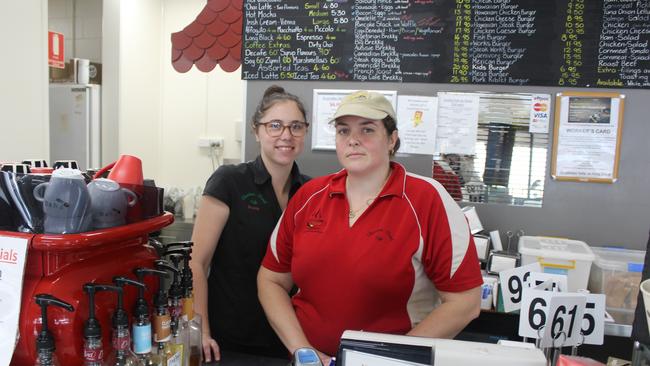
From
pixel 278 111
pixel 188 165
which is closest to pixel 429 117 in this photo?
pixel 278 111

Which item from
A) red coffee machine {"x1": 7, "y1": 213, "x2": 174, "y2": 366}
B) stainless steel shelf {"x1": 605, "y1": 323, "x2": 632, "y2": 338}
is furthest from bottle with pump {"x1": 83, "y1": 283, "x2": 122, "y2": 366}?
stainless steel shelf {"x1": 605, "y1": 323, "x2": 632, "y2": 338}

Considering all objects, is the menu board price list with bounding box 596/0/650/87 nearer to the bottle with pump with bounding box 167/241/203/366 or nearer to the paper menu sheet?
the bottle with pump with bounding box 167/241/203/366

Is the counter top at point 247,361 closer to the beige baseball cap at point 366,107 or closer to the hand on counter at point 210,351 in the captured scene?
the hand on counter at point 210,351

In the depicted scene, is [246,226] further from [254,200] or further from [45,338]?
[45,338]

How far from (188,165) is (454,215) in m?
3.95

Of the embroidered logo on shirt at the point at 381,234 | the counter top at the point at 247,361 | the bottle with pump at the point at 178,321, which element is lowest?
the counter top at the point at 247,361

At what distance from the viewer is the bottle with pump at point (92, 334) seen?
2.85ft

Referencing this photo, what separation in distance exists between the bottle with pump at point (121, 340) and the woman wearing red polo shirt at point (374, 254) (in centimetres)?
56

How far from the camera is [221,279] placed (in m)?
1.75

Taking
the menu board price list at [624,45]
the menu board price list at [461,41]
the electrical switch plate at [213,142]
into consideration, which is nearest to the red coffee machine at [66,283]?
the menu board price list at [461,41]

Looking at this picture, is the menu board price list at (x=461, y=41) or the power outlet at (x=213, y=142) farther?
the power outlet at (x=213, y=142)

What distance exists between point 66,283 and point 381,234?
0.82 metres

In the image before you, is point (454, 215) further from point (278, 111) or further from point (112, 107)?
point (112, 107)

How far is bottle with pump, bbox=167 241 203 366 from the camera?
1.11 metres
